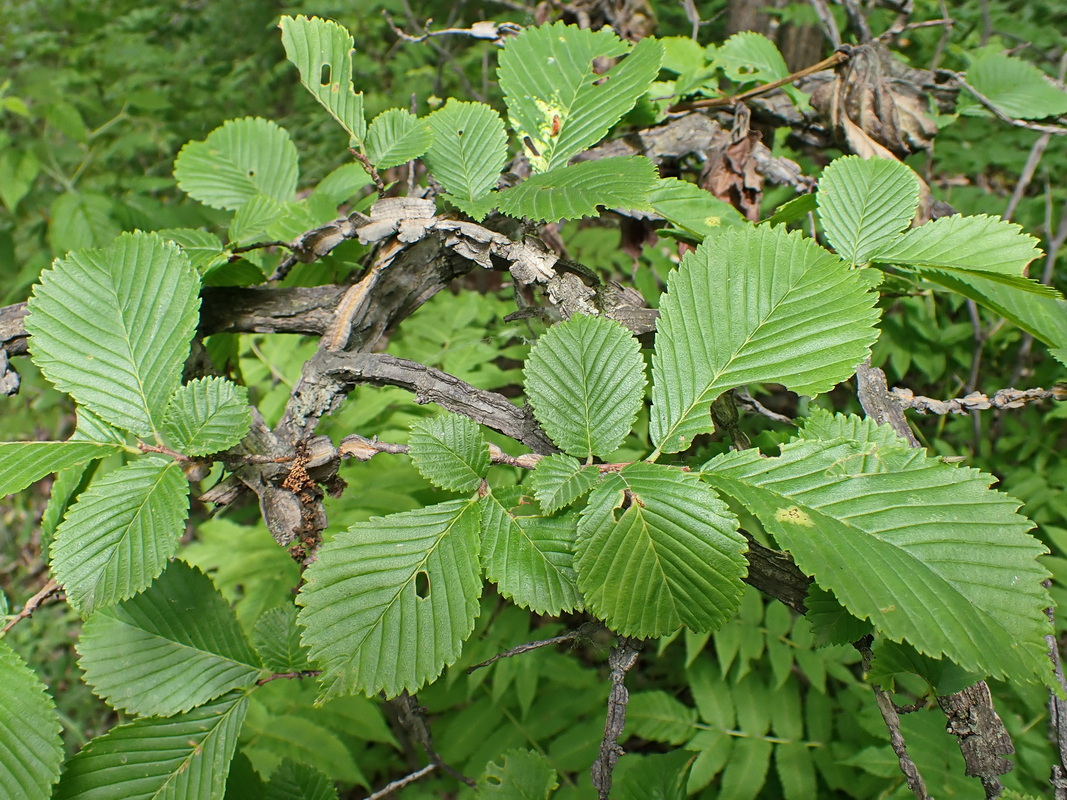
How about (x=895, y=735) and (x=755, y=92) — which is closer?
(x=895, y=735)

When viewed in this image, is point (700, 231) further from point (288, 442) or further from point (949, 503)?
point (288, 442)

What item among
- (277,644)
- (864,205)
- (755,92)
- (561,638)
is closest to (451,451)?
(561,638)

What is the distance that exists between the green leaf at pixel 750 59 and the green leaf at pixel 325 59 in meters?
0.90

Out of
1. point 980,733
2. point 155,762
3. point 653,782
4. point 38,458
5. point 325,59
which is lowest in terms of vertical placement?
point 653,782

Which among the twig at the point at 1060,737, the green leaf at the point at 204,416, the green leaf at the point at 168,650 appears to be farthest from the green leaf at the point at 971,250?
the green leaf at the point at 168,650

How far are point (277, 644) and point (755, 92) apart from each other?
4.85 feet

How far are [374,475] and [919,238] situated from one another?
1.53 metres

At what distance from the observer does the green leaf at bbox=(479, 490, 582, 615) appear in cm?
74

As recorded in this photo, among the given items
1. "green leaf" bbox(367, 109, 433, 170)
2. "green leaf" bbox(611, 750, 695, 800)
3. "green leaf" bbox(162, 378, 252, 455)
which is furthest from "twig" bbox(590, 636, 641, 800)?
"green leaf" bbox(367, 109, 433, 170)

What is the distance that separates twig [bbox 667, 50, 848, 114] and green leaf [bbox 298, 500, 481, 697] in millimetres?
1191

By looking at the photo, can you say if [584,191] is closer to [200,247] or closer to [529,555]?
[529,555]

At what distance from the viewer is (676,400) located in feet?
2.52

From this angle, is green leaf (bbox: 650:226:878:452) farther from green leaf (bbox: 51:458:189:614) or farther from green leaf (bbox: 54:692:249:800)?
green leaf (bbox: 54:692:249:800)

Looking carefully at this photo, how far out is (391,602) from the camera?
741 millimetres
